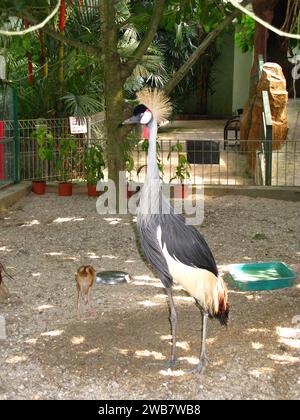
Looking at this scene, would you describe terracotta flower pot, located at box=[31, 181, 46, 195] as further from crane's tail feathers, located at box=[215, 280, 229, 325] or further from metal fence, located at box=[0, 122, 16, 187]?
crane's tail feathers, located at box=[215, 280, 229, 325]

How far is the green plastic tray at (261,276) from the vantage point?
583cm

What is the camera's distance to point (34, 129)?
426 inches

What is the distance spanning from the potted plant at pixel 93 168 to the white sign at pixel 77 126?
75 cm

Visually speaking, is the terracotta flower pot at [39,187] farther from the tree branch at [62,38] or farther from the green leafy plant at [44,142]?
the tree branch at [62,38]

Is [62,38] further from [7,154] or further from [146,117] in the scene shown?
[146,117]

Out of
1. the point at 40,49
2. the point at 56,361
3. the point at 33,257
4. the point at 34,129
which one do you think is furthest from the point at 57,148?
the point at 56,361

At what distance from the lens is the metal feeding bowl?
6.12 meters

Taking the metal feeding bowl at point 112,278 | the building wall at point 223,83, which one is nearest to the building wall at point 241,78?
the building wall at point 223,83

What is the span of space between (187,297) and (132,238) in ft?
6.60

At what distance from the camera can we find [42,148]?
9648 mm

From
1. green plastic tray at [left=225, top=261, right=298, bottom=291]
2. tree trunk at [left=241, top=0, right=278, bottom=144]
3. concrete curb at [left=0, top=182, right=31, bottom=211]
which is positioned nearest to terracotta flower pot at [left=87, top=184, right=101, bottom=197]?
concrete curb at [left=0, top=182, right=31, bottom=211]

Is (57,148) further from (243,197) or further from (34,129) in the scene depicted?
(243,197)

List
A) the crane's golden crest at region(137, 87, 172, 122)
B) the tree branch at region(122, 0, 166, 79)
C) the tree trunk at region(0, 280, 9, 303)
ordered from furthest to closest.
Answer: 1. the tree branch at region(122, 0, 166, 79)
2. the tree trunk at region(0, 280, 9, 303)
3. the crane's golden crest at region(137, 87, 172, 122)

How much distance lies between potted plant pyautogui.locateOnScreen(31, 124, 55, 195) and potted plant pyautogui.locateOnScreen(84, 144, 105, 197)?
22.0 inches
